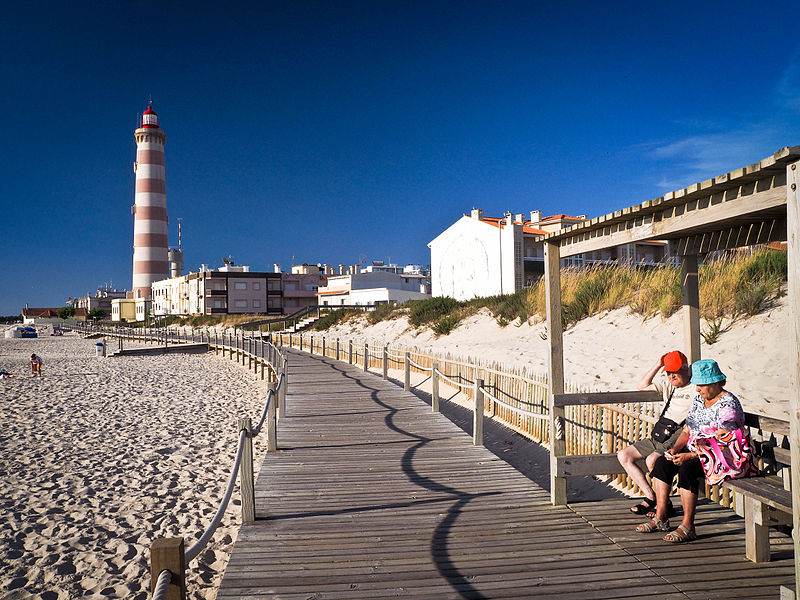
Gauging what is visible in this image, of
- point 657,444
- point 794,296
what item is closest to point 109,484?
point 657,444

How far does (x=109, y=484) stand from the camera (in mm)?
8734

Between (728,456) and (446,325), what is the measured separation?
20.7 m

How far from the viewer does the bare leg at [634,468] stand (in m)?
4.64

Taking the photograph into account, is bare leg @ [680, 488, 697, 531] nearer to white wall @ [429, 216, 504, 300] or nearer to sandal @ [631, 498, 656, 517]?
sandal @ [631, 498, 656, 517]

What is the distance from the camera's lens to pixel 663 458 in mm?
4375

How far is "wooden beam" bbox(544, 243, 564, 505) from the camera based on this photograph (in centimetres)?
514

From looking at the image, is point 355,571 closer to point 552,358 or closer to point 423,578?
point 423,578

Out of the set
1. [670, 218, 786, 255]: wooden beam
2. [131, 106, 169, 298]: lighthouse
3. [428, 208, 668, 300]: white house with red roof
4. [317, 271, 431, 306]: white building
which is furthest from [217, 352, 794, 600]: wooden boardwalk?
[131, 106, 169, 298]: lighthouse

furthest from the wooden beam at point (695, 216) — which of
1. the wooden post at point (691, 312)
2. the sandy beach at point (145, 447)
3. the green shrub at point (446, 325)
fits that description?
the green shrub at point (446, 325)

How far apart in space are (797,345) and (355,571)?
10.1 ft

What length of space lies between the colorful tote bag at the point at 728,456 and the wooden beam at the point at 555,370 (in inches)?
49.2

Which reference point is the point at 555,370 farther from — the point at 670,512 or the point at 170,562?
the point at 170,562

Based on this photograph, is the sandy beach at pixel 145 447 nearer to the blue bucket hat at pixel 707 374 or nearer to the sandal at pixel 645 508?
the sandal at pixel 645 508

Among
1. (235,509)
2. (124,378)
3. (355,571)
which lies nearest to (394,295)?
(124,378)
